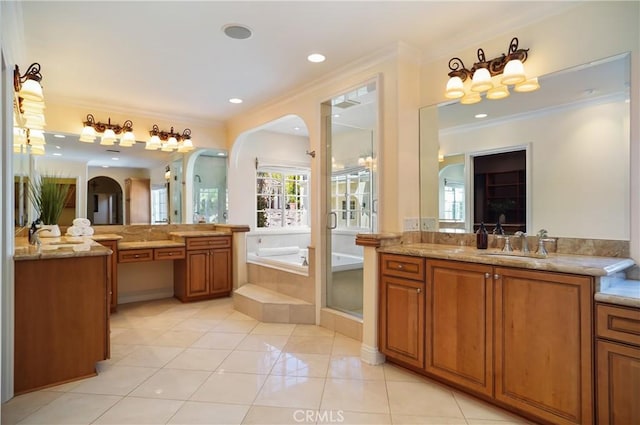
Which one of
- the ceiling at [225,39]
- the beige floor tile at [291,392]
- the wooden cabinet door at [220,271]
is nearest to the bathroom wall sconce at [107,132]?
the ceiling at [225,39]

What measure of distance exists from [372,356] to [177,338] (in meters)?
1.84

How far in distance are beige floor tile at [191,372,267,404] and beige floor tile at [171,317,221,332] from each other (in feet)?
3.54

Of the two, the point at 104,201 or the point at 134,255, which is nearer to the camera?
the point at 134,255

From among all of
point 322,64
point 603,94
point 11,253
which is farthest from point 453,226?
point 11,253

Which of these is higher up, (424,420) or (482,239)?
(482,239)

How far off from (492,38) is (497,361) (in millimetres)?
2232

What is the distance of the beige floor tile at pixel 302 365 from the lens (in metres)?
2.55

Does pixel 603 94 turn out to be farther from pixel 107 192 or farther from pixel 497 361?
pixel 107 192

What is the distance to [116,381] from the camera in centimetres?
243

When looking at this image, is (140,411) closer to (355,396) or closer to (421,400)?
(355,396)
